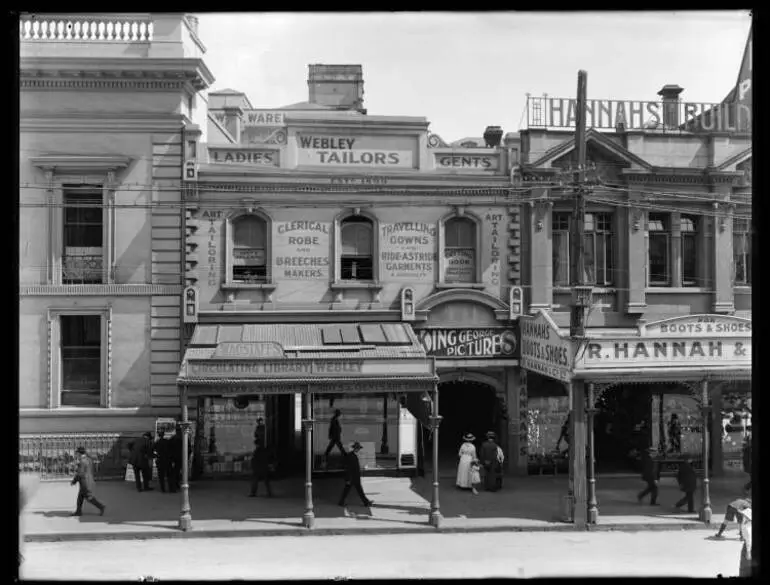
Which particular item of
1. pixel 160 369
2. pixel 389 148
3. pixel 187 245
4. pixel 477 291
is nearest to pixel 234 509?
pixel 160 369

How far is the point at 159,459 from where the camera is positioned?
63.2 feet

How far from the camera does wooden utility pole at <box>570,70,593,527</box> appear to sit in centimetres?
1677

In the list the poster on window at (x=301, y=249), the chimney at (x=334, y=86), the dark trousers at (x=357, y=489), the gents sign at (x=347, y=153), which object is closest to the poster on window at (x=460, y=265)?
the gents sign at (x=347, y=153)

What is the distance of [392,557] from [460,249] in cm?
953

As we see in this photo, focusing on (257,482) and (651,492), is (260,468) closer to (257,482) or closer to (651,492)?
(257,482)

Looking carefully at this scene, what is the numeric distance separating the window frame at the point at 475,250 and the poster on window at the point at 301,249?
3.06m

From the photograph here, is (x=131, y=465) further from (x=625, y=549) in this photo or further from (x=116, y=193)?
(x=625, y=549)

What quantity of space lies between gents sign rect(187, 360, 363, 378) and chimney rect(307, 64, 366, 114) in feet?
66.7

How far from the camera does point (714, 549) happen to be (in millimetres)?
15766

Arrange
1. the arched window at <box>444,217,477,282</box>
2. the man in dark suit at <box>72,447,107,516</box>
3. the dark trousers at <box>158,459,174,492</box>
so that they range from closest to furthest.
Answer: the man in dark suit at <box>72,447,107,516</box>
the dark trousers at <box>158,459,174,492</box>
the arched window at <box>444,217,477,282</box>

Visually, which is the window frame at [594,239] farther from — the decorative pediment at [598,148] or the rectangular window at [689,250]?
the rectangular window at [689,250]

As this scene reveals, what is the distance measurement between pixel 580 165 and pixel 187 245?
1032 cm

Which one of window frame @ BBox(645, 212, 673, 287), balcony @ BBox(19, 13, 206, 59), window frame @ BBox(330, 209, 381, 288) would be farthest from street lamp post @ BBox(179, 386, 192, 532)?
window frame @ BBox(645, 212, 673, 287)

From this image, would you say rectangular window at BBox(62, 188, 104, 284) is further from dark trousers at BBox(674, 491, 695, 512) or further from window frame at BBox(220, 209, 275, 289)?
dark trousers at BBox(674, 491, 695, 512)
